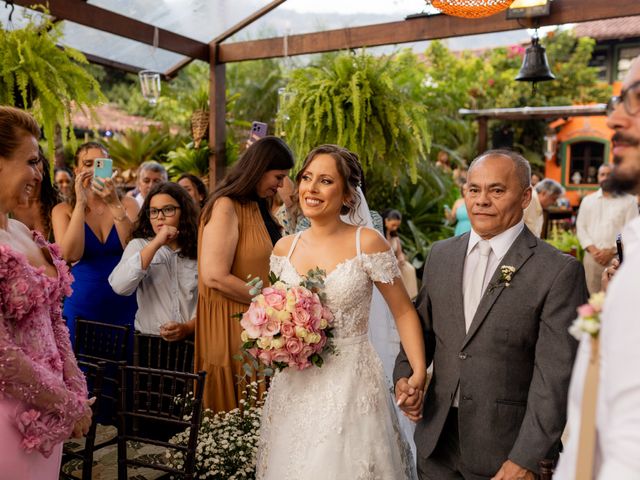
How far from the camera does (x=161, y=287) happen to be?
12.5 ft

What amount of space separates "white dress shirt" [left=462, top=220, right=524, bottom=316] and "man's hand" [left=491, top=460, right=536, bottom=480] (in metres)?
0.48

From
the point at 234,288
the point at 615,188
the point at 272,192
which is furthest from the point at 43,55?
the point at 615,188

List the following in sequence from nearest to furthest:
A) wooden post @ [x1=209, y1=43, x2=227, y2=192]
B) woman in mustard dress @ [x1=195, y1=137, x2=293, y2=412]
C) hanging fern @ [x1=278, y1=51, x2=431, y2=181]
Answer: woman in mustard dress @ [x1=195, y1=137, x2=293, y2=412] < hanging fern @ [x1=278, y1=51, x2=431, y2=181] < wooden post @ [x1=209, y1=43, x2=227, y2=192]

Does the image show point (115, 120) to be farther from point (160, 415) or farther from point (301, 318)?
point (301, 318)

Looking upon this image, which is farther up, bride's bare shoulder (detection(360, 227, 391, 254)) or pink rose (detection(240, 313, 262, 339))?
bride's bare shoulder (detection(360, 227, 391, 254))

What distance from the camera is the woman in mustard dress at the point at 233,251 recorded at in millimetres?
3264

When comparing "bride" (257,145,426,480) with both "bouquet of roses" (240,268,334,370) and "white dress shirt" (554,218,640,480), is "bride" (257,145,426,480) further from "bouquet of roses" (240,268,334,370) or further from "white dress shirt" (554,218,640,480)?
"white dress shirt" (554,218,640,480)

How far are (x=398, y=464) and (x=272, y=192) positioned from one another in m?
1.63

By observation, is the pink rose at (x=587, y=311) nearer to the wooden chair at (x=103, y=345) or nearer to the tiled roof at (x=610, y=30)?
the wooden chair at (x=103, y=345)

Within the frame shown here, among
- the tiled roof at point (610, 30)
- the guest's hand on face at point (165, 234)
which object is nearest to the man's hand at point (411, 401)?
the guest's hand on face at point (165, 234)

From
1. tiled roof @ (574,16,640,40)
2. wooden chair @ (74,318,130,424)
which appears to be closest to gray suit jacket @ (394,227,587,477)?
Result: wooden chair @ (74,318,130,424)

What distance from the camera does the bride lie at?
2428mm

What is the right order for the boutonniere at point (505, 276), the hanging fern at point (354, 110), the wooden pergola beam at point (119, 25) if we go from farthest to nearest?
1. the hanging fern at point (354, 110)
2. the wooden pergola beam at point (119, 25)
3. the boutonniere at point (505, 276)

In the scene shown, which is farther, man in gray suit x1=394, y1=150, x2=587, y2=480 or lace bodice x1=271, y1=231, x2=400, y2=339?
lace bodice x1=271, y1=231, x2=400, y2=339
